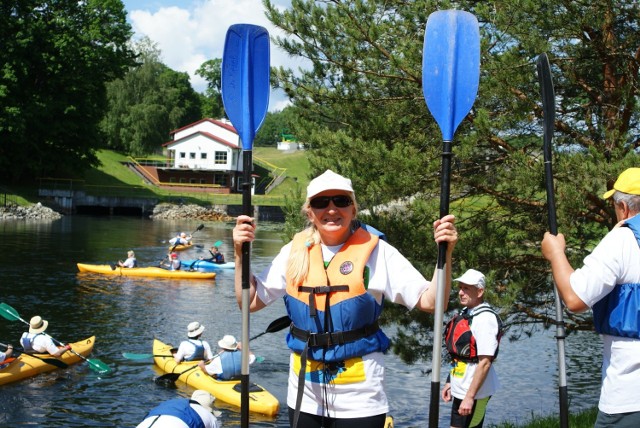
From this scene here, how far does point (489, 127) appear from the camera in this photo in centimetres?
716

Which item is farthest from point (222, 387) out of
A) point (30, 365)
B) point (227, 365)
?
point (30, 365)

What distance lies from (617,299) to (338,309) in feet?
3.55

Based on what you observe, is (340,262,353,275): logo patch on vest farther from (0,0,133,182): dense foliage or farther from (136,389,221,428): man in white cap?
(0,0,133,182): dense foliage

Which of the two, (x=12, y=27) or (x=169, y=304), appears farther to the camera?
(x=12, y=27)

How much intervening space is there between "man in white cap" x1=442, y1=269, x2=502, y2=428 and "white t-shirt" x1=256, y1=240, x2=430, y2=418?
1.76m

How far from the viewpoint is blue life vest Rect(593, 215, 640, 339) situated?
280cm

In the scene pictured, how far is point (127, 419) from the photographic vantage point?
33.1ft

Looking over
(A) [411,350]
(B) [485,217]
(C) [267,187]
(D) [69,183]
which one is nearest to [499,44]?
(B) [485,217]

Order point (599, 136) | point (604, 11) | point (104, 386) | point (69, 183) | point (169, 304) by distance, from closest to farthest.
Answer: point (604, 11), point (599, 136), point (104, 386), point (169, 304), point (69, 183)

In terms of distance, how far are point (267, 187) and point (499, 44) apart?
2346 inches

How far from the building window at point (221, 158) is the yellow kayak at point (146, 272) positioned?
133ft

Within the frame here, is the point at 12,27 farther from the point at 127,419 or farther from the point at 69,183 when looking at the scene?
the point at 127,419

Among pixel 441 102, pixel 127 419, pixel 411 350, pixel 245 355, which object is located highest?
pixel 441 102

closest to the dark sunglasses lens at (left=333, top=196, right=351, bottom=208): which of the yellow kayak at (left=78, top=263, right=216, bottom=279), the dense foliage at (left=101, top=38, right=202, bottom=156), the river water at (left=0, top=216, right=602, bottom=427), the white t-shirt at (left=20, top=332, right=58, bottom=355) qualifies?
the river water at (left=0, top=216, right=602, bottom=427)
